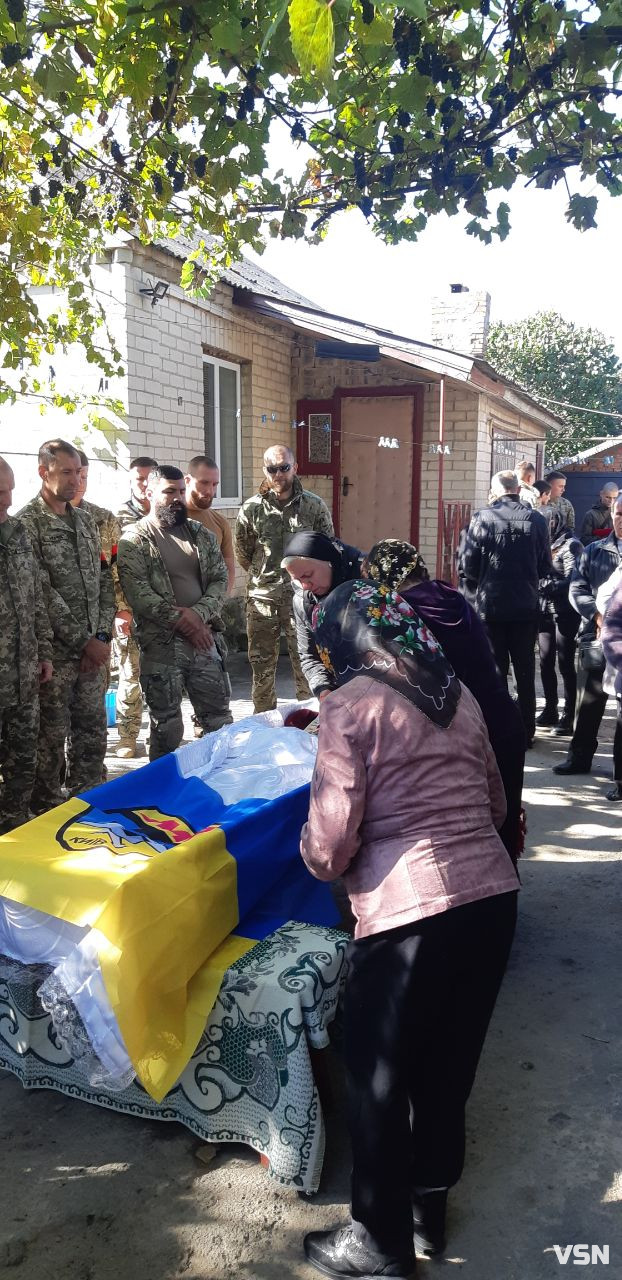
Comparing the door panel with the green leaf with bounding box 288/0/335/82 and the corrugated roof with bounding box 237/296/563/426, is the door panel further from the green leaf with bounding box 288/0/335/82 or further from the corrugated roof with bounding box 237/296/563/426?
the green leaf with bounding box 288/0/335/82

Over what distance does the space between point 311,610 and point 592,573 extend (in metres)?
2.64

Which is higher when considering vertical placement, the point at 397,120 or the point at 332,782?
the point at 397,120

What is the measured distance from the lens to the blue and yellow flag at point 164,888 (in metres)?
2.31

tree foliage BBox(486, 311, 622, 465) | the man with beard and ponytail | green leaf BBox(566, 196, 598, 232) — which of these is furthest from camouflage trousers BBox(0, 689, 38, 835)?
tree foliage BBox(486, 311, 622, 465)

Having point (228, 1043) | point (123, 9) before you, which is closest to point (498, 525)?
point (123, 9)

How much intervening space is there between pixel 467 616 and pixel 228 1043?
4.79 feet

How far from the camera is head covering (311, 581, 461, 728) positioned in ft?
6.27

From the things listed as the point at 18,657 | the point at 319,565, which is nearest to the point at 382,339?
the point at 319,565

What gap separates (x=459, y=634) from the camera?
2713 mm

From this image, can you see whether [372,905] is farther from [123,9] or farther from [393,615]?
[123,9]

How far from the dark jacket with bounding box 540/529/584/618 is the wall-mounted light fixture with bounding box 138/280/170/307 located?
4.17 meters

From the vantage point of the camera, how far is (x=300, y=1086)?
7.52 ft

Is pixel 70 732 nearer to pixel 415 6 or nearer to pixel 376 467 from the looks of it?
pixel 415 6

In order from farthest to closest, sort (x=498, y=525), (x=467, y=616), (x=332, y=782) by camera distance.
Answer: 1. (x=498, y=525)
2. (x=467, y=616)
3. (x=332, y=782)
